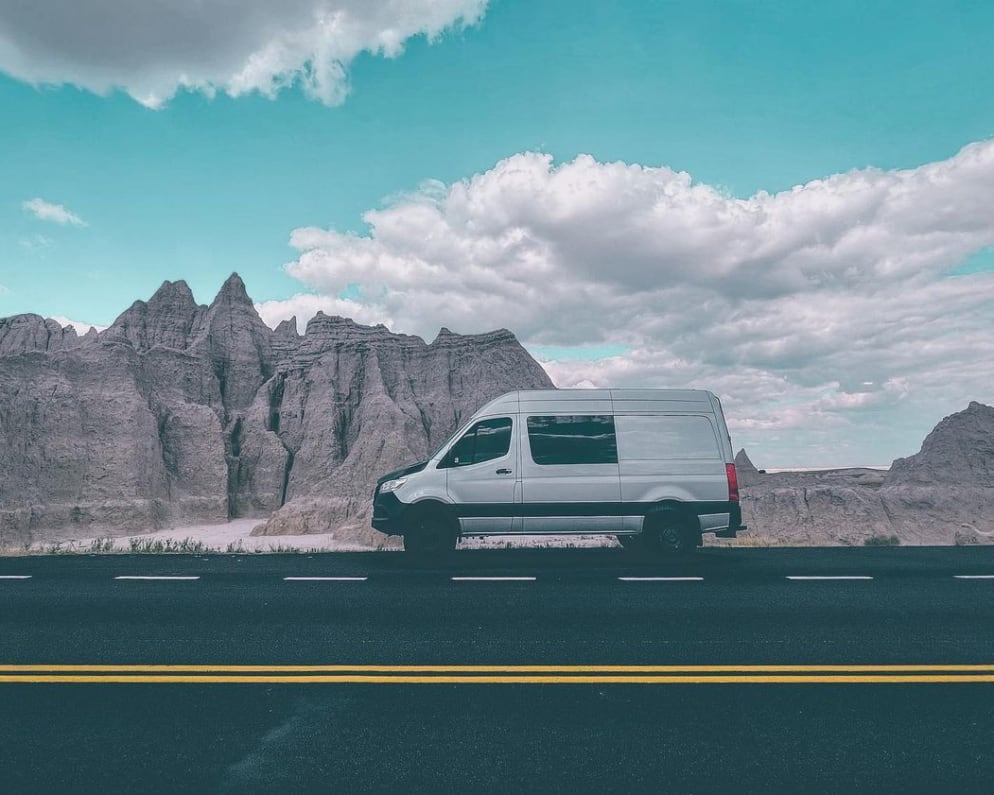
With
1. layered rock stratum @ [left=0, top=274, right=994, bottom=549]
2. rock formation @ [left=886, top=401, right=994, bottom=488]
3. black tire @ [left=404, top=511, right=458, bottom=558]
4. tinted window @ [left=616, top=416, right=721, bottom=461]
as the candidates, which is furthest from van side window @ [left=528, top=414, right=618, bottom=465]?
rock formation @ [left=886, top=401, right=994, bottom=488]

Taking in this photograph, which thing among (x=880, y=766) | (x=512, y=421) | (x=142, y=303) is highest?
(x=142, y=303)

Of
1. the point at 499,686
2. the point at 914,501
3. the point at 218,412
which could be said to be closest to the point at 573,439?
the point at 499,686

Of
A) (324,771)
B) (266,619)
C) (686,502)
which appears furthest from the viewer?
(686,502)

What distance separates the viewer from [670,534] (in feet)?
36.6

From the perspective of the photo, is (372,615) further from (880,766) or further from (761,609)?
(880,766)

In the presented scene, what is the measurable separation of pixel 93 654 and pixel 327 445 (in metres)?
40.5

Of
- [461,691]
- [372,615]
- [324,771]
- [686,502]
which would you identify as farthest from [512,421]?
[324,771]

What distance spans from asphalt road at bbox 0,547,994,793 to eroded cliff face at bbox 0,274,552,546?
23244mm

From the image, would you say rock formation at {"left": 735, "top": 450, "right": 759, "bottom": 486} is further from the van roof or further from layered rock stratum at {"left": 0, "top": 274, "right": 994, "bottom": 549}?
the van roof

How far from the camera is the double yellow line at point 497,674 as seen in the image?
5.14 metres

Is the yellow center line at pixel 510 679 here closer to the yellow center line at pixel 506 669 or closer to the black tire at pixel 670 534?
the yellow center line at pixel 506 669

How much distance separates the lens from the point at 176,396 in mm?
45594

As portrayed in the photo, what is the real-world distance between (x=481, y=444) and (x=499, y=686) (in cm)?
644

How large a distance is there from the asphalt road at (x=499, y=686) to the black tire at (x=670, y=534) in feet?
6.22
